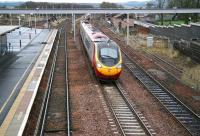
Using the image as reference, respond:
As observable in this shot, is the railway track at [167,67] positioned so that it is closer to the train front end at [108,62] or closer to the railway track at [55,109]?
the train front end at [108,62]

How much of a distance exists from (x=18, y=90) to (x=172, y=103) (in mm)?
8206

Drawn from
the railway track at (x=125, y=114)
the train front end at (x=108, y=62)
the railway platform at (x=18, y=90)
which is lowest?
the railway track at (x=125, y=114)

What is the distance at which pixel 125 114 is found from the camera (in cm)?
1784

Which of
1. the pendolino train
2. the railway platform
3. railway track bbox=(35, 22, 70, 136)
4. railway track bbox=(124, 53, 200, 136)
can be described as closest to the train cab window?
the pendolino train

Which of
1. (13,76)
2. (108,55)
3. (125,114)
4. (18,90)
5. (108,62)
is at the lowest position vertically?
(125,114)

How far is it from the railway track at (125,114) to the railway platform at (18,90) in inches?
150

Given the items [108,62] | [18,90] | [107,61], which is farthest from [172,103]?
[18,90]

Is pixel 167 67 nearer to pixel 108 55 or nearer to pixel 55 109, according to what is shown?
pixel 108 55

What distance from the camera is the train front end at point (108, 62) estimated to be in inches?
915

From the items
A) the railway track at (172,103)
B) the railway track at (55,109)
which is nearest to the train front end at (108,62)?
the railway track at (172,103)

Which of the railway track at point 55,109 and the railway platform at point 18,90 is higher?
the railway platform at point 18,90

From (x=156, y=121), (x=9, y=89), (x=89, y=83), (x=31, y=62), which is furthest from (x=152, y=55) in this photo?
(x=156, y=121)

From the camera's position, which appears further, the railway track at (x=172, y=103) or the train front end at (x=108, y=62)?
the train front end at (x=108, y=62)

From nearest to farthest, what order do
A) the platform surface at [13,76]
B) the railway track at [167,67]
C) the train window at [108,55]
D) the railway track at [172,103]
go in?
the railway track at [172,103], the platform surface at [13,76], the train window at [108,55], the railway track at [167,67]
